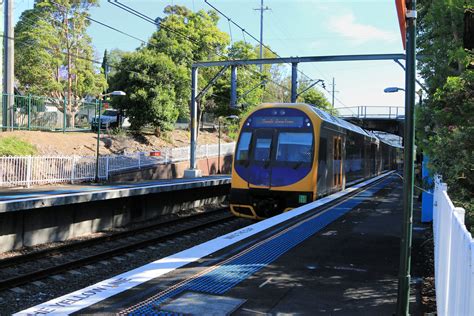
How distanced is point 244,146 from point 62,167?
35.2ft

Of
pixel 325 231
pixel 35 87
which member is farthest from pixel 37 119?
pixel 325 231

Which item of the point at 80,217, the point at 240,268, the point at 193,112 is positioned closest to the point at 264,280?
the point at 240,268

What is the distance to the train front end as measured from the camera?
41.8 ft

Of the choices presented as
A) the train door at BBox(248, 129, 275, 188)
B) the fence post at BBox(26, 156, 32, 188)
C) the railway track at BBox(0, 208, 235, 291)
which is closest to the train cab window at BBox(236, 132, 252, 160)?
the train door at BBox(248, 129, 275, 188)

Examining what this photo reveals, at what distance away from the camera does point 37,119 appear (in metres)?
26.4

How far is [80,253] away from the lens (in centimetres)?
1117

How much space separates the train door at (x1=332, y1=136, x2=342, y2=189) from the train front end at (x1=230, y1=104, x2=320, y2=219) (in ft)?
7.79

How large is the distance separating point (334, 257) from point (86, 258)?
227 inches

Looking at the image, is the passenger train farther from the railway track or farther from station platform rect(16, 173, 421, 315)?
station platform rect(16, 173, 421, 315)

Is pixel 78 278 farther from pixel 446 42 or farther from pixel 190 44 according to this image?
pixel 190 44

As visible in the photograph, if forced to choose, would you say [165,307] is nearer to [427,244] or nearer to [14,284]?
[14,284]

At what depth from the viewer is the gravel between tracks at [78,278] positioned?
7.59 metres

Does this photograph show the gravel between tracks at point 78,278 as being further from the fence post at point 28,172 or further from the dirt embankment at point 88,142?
the dirt embankment at point 88,142

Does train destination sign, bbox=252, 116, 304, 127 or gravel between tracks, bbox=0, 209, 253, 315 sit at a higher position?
train destination sign, bbox=252, 116, 304, 127
